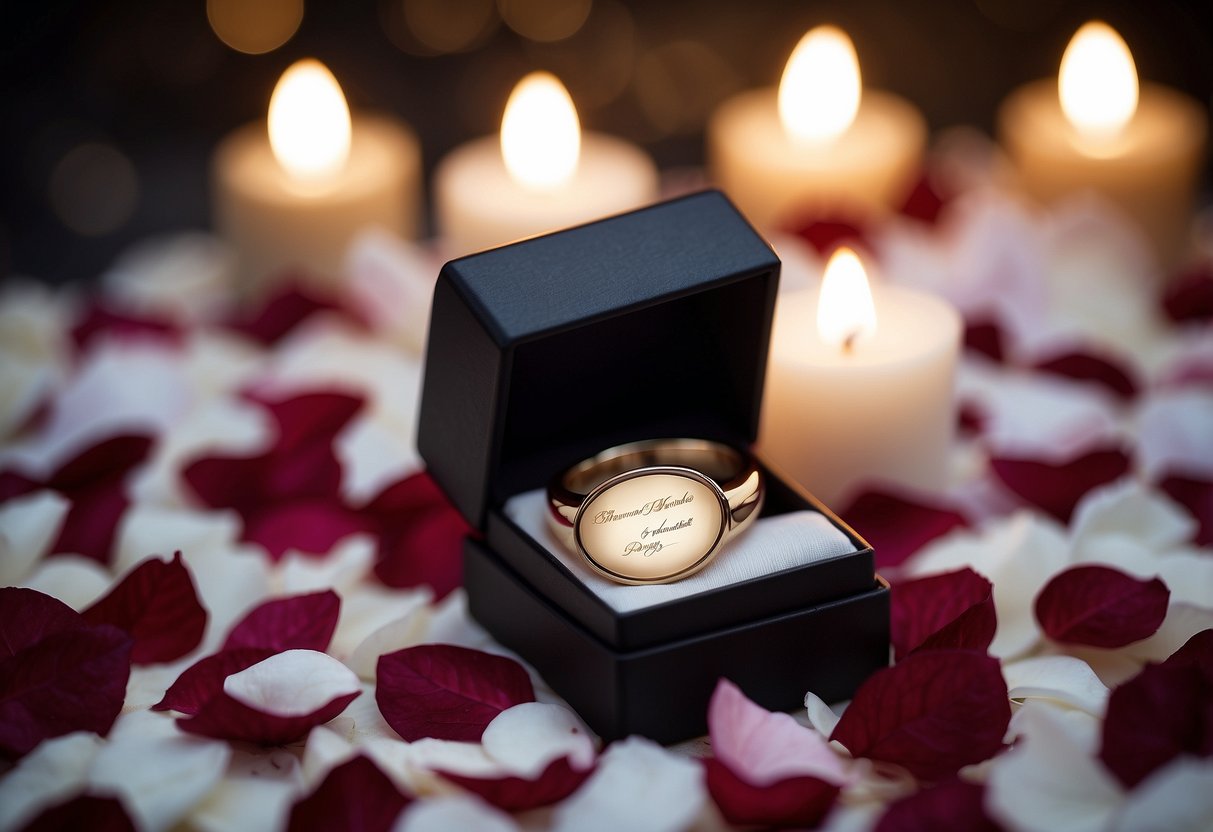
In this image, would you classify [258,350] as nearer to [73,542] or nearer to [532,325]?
[73,542]

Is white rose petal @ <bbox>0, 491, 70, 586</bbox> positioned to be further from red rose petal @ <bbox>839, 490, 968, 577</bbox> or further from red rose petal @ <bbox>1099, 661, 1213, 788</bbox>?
red rose petal @ <bbox>1099, 661, 1213, 788</bbox>

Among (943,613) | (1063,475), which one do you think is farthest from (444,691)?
(1063,475)

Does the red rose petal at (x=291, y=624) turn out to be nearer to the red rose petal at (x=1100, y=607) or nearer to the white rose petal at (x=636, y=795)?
the white rose petal at (x=636, y=795)

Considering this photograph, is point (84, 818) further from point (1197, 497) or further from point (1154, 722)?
point (1197, 497)

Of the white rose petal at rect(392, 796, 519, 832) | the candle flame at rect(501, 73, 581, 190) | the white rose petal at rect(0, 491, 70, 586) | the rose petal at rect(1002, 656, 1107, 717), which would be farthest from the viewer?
the candle flame at rect(501, 73, 581, 190)

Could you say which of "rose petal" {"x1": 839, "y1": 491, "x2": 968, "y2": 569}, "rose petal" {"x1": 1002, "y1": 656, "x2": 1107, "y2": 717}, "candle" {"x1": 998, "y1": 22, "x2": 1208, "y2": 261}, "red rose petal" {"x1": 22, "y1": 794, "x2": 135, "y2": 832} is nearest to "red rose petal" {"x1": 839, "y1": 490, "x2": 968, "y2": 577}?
"rose petal" {"x1": 839, "y1": 491, "x2": 968, "y2": 569}

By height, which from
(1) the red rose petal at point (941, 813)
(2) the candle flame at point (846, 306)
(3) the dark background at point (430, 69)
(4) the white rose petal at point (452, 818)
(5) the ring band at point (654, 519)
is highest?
(2) the candle flame at point (846, 306)

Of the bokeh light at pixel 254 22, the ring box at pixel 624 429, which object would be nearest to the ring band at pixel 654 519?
the ring box at pixel 624 429
